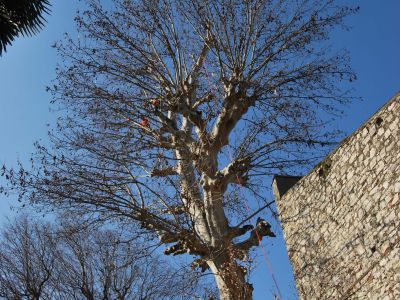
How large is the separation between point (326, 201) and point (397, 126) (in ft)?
6.15

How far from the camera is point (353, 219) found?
766cm

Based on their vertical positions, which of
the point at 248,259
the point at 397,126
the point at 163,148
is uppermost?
the point at 163,148

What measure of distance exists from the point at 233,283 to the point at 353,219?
194cm

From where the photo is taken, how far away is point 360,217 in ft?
24.7

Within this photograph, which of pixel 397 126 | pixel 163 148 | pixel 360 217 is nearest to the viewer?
pixel 397 126

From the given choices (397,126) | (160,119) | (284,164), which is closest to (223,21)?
(160,119)

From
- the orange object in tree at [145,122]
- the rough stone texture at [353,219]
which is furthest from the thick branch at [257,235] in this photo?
the orange object in tree at [145,122]

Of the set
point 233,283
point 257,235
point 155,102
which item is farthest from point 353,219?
point 155,102

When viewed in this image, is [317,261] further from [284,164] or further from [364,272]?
[284,164]

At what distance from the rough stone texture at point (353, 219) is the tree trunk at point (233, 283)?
1390 mm

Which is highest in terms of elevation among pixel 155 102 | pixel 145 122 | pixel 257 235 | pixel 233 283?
pixel 155 102

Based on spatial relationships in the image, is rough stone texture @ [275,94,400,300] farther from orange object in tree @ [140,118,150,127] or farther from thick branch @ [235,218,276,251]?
orange object in tree @ [140,118,150,127]

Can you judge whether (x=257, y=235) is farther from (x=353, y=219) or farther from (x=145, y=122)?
(x=145, y=122)

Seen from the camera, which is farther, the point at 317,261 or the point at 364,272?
the point at 317,261
